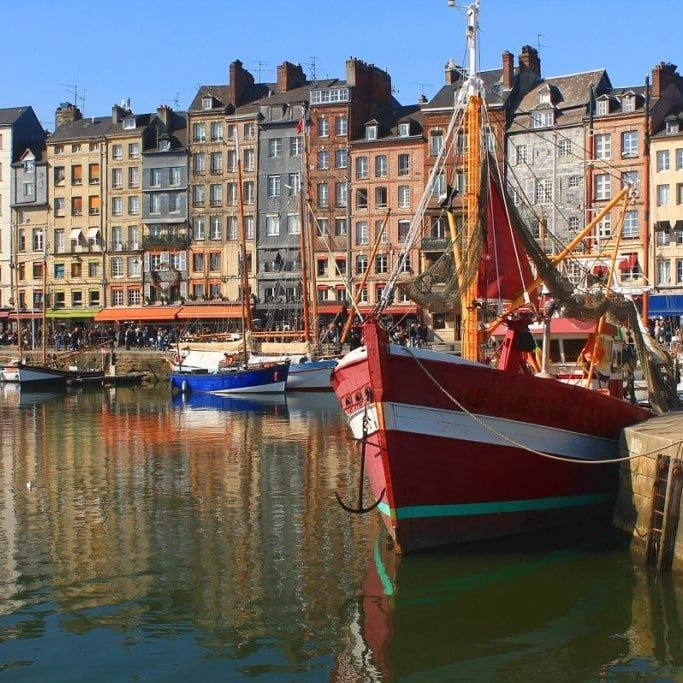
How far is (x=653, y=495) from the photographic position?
1691cm

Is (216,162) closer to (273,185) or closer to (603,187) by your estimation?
(273,185)

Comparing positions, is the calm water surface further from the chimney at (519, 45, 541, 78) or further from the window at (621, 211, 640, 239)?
the chimney at (519, 45, 541, 78)

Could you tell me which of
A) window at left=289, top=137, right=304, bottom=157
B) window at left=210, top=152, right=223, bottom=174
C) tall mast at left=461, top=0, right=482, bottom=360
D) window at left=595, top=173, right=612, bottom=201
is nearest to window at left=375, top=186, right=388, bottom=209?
window at left=289, top=137, right=304, bottom=157

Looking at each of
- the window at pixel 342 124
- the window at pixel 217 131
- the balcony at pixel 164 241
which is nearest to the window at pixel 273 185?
the window at pixel 217 131

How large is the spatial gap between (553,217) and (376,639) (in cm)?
5895

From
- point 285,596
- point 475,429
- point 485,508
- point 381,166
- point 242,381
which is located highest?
point 381,166

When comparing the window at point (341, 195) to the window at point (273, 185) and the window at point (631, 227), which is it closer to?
the window at point (273, 185)

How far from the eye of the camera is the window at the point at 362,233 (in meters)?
77.6

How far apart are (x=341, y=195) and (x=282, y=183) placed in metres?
5.07

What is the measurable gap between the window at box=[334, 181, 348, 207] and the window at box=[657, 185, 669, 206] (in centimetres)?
2309

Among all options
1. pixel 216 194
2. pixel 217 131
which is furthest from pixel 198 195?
pixel 217 131

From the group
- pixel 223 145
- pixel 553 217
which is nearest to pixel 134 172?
pixel 223 145

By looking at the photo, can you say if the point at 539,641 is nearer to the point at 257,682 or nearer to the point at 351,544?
the point at 257,682

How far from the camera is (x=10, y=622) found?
580 inches
